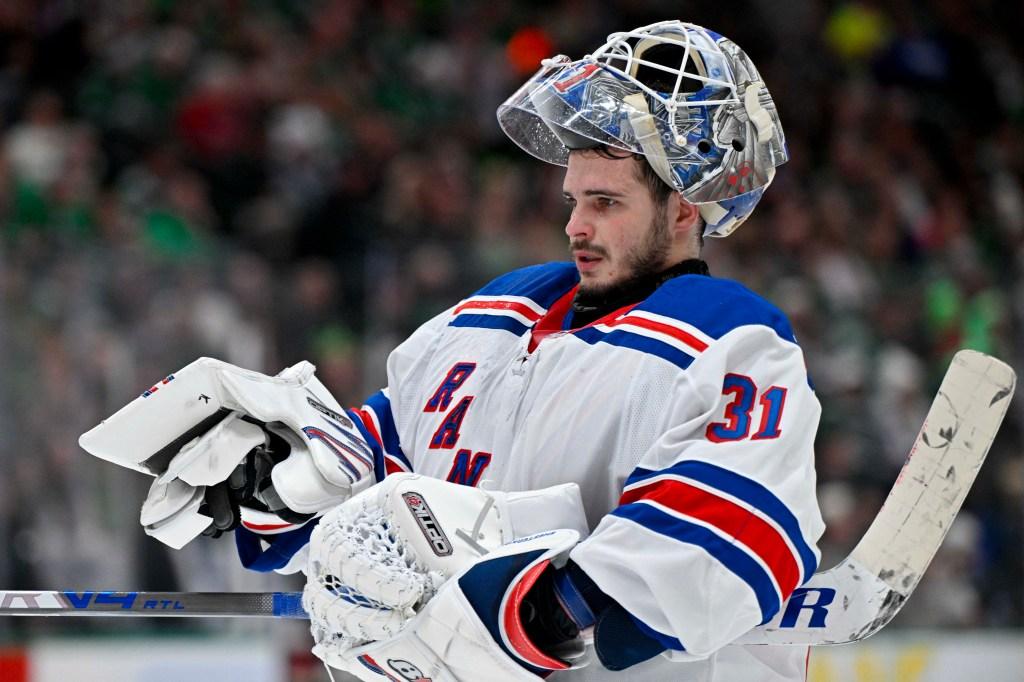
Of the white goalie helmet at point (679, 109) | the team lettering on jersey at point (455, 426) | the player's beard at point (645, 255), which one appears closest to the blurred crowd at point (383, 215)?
the team lettering on jersey at point (455, 426)

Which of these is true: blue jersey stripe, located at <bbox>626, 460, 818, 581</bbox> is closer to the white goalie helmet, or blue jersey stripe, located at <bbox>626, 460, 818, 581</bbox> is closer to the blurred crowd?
the white goalie helmet

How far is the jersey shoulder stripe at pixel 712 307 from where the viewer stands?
1989mm

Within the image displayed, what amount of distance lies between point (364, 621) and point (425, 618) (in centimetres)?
8

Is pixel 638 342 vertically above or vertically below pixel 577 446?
above

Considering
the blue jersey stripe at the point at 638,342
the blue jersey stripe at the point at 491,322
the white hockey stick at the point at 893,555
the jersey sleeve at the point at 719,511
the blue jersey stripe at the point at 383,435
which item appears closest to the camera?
the jersey sleeve at the point at 719,511

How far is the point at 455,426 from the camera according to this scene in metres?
2.22

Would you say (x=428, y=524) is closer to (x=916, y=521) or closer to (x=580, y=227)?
(x=580, y=227)

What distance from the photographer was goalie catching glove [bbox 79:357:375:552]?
213 centimetres

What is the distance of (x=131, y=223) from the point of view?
544cm

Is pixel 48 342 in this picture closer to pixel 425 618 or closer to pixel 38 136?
pixel 38 136

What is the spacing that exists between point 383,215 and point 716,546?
13.4 ft

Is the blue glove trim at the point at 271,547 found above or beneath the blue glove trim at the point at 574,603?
beneath

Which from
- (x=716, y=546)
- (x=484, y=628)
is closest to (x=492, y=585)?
(x=484, y=628)

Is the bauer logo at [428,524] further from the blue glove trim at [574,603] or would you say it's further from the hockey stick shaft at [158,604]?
the hockey stick shaft at [158,604]
